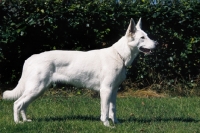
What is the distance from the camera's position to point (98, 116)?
823cm

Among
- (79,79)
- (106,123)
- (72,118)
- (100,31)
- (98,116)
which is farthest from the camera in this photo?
(100,31)

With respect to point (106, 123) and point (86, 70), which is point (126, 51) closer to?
point (86, 70)

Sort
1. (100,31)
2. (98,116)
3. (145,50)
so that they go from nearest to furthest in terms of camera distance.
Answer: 1. (145,50)
2. (98,116)
3. (100,31)

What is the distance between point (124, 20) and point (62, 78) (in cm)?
445

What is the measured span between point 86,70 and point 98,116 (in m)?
1.11

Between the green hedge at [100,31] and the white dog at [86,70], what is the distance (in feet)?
11.8

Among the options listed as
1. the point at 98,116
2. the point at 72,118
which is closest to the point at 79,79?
the point at 72,118

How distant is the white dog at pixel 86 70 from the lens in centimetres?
733

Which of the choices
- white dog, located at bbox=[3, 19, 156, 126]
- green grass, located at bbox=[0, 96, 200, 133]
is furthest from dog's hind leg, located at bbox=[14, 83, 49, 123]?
green grass, located at bbox=[0, 96, 200, 133]

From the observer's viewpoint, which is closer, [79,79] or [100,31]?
[79,79]

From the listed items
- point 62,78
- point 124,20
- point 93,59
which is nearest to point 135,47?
point 93,59

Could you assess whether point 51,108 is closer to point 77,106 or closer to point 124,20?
point 77,106

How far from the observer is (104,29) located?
1156 centimetres

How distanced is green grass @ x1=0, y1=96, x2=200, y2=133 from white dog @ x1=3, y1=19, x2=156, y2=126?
0.37 m
